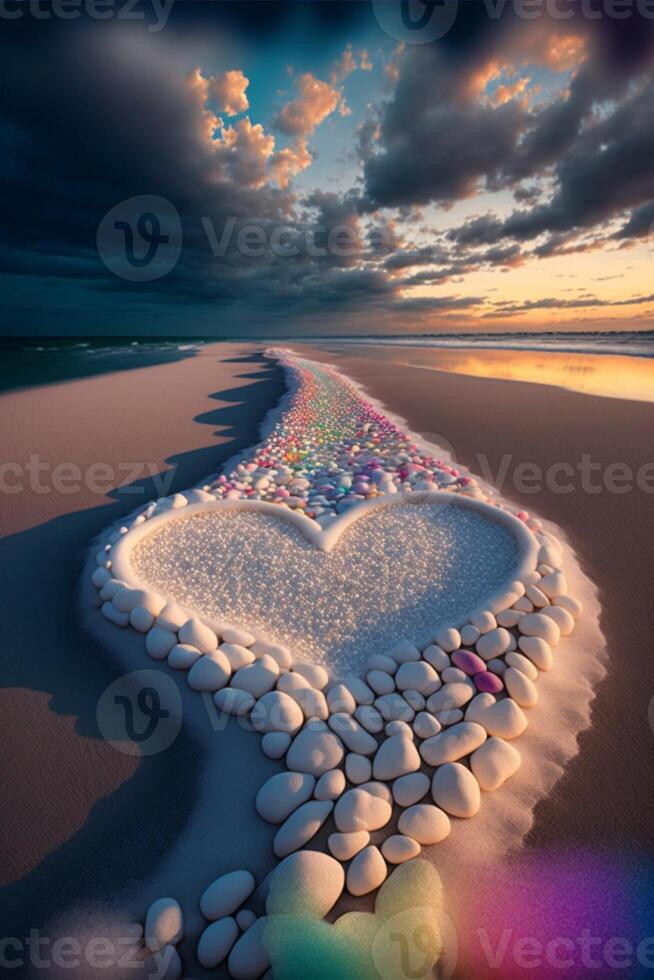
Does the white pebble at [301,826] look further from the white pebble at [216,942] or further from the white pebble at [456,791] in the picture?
the white pebble at [456,791]

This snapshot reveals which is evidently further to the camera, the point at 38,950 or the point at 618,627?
the point at 618,627

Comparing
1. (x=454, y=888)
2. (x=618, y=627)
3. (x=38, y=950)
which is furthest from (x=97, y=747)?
(x=618, y=627)

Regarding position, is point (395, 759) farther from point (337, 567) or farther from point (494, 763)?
point (337, 567)

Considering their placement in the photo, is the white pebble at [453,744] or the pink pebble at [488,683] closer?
the white pebble at [453,744]

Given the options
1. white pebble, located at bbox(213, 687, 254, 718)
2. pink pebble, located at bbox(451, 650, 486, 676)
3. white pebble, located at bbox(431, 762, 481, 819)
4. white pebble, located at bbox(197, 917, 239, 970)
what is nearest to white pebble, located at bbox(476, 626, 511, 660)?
pink pebble, located at bbox(451, 650, 486, 676)

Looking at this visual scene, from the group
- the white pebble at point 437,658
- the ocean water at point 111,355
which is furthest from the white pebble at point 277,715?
the ocean water at point 111,355

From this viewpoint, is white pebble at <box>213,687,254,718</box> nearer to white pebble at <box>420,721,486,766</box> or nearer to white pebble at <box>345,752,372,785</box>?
white pebble at <box>345,752,372,785</box>

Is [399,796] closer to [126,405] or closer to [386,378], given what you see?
[126,405]
